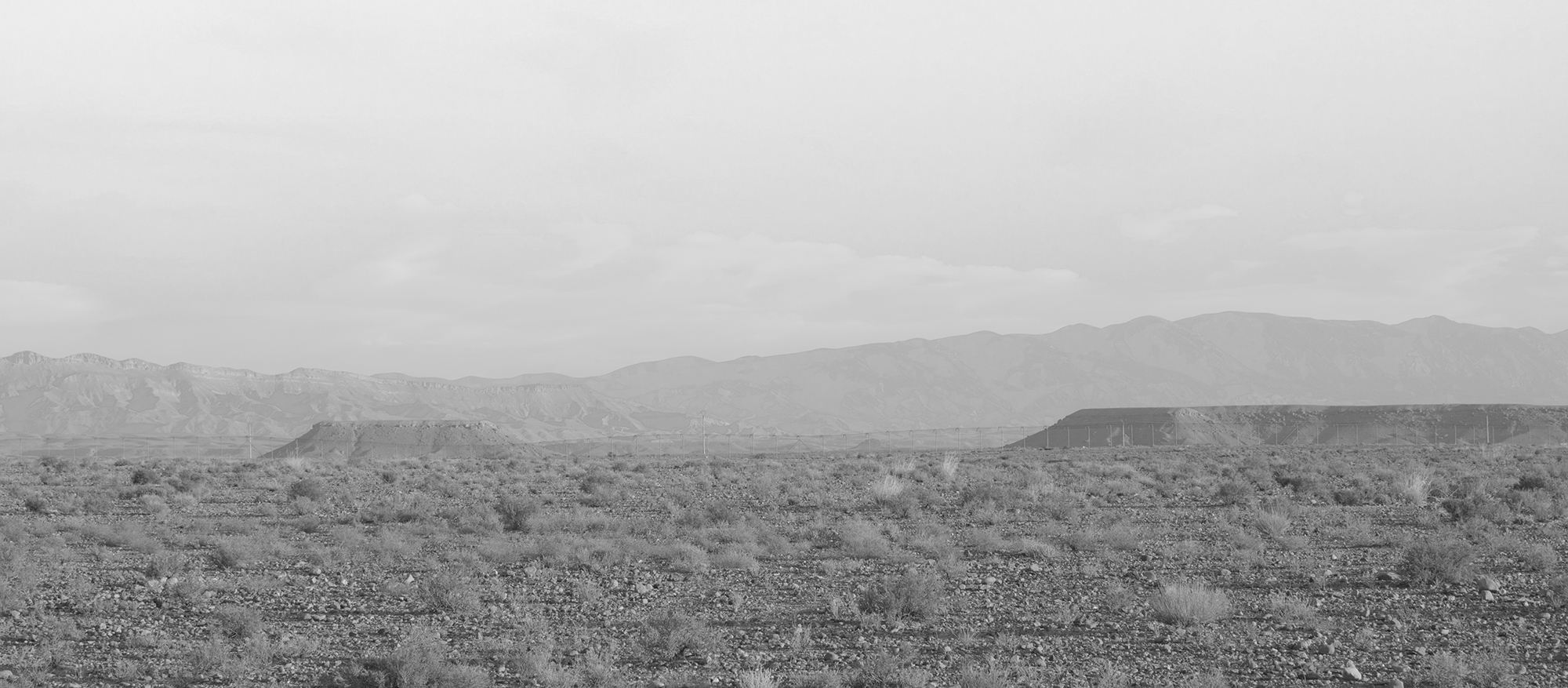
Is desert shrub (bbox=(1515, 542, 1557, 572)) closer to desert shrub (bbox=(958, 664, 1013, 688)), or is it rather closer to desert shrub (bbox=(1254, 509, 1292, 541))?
desert shrub (bbox=(1254, 509, 1292, 541))

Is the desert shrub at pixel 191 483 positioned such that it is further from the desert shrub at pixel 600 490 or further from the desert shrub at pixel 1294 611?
the desert shrub at pixel 1294 611

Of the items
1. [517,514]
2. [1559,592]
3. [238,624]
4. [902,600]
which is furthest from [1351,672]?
[517,514]

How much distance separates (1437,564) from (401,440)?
93850mm

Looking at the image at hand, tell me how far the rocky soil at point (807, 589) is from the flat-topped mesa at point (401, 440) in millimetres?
63889

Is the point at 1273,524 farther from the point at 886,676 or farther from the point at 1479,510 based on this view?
the point at 886,676

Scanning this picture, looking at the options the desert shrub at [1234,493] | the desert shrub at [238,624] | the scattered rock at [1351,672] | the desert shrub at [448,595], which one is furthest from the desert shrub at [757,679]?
the desert shrub at [1234,493]

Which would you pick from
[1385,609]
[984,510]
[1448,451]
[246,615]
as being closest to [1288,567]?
[1385,609]

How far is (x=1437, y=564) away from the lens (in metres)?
14.0

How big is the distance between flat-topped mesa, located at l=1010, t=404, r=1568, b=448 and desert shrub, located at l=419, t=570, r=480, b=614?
3203 inches

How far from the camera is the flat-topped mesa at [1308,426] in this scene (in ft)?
313

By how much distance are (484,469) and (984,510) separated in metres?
26.0

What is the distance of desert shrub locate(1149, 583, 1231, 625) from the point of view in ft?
39.4

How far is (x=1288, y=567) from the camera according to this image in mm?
15695

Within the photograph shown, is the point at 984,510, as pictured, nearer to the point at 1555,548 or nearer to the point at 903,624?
the point at 1555,548
